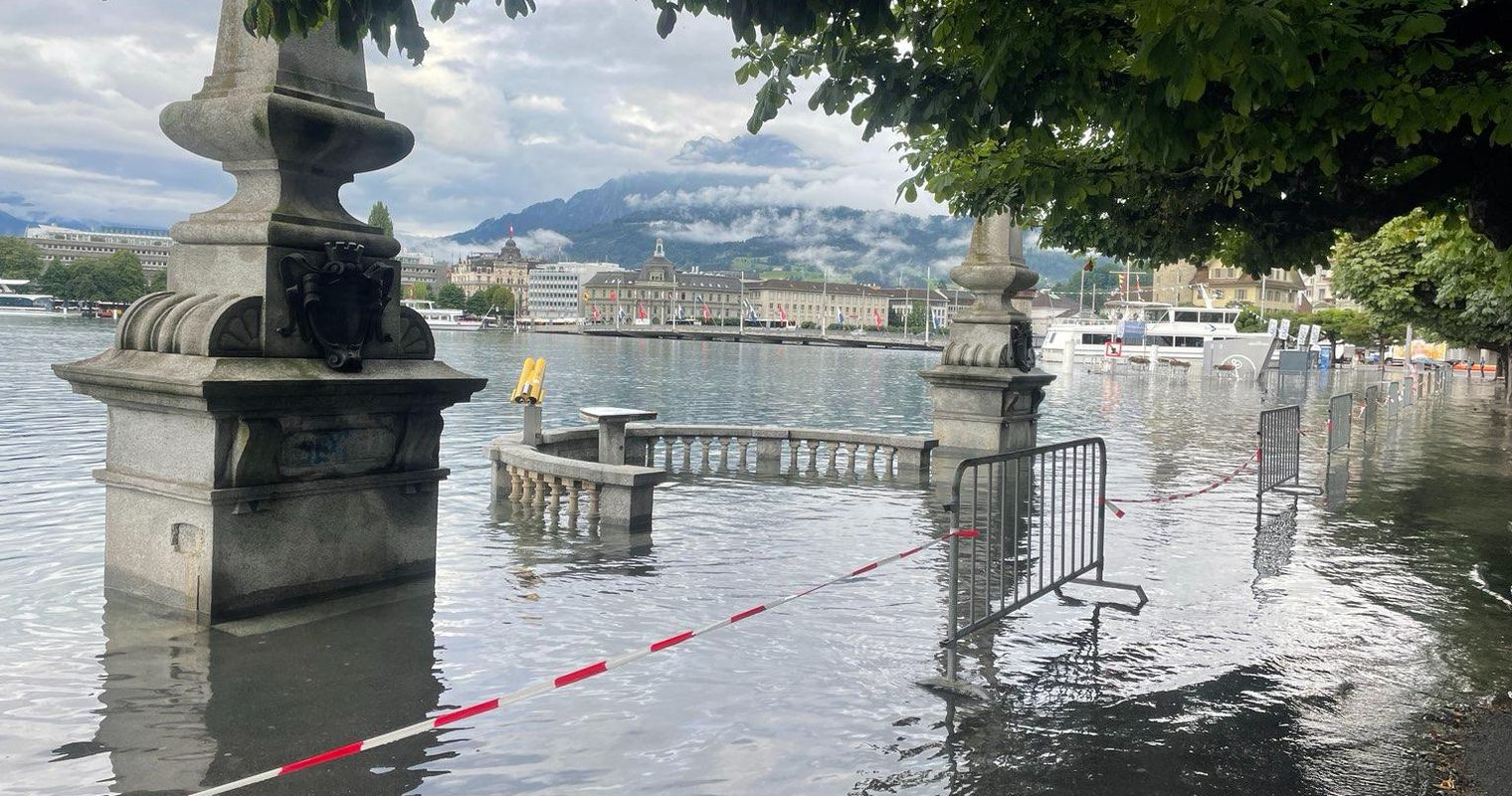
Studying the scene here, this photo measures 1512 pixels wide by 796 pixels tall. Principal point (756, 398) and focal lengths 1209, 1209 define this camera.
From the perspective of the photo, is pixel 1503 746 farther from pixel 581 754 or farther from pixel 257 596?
pixel 257 596

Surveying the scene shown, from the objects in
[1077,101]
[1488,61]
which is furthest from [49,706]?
[1488,61]

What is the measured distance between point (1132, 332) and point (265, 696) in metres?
104

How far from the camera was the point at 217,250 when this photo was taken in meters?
6.83

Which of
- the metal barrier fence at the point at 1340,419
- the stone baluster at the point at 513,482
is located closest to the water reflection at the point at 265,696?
the stone baluster at the point at 513,482

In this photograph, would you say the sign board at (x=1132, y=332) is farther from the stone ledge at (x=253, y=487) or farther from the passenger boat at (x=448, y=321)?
the passenger boat at (x=448, y=321)

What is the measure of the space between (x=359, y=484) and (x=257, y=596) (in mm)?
835

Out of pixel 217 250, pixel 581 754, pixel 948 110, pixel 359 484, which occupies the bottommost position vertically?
pixel 581 754

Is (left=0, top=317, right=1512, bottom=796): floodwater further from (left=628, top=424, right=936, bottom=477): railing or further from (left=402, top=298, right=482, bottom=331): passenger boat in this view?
(left=402, top=298, right=482, bottom=331): passenger boat

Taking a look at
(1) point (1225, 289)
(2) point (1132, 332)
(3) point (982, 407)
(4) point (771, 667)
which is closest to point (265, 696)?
(4) point (771, 667)

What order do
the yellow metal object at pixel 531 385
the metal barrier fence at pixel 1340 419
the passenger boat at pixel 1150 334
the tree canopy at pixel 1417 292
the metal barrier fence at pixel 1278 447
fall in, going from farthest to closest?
the passenger boat at pixel 1150 334 → the tree canopy at pixel 1417 292 → the metal barrier fence at pixel 1340 419 → the metal barrier fence at pixel 1278 447 → the yellow metal object at pixel 531 385

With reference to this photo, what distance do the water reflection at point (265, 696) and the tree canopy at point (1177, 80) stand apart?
3.05 meters

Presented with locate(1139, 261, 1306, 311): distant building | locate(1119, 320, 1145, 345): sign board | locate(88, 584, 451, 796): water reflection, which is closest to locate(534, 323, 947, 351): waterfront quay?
locate(1139, 261, 1306, 311): distant building

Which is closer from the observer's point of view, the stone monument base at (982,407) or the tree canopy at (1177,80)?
the tree canopy at (1177,80)

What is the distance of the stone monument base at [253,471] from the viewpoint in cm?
641
